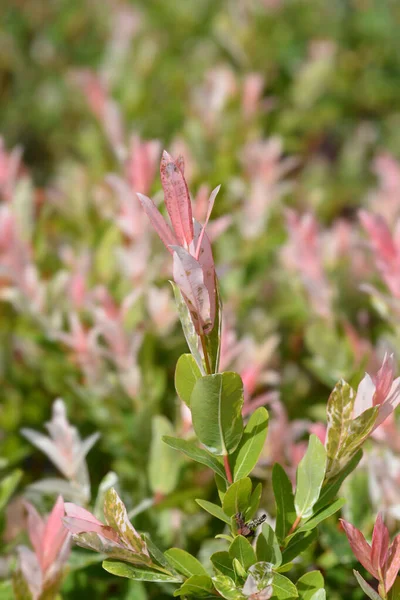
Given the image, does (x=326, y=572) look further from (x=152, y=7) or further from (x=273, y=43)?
(x=152, y=7)

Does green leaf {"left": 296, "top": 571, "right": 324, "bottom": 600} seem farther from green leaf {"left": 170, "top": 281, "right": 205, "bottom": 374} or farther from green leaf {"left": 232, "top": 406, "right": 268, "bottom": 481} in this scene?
green leaf {"left": 170, "top": 281, "right": 205, "bottom": 374}

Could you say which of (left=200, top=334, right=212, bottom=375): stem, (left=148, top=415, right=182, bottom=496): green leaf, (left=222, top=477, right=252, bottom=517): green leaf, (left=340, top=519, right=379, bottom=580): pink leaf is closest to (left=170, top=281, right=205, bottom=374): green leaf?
(left=200, top=334, right=212, bottom=375): stem

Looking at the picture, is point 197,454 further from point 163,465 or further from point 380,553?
point 163,465

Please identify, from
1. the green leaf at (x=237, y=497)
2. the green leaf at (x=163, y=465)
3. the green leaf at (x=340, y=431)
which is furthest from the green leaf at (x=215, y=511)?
the green leaf at (x=163, y=465)

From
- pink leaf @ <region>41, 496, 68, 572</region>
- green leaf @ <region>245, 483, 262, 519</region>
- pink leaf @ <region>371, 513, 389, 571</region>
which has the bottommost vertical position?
pink leaf @ <region>371, 513, 389, 571</region>

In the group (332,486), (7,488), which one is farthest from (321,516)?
(7,488)

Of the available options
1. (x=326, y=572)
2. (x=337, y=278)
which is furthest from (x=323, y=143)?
(x=326, y=572)
